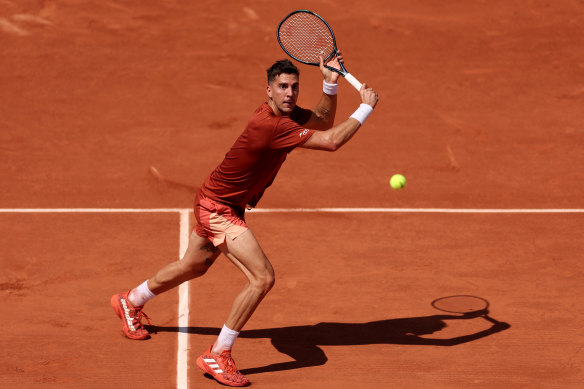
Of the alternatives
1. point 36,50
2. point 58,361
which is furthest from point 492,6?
point 58,361

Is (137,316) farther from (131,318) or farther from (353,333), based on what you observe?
(353,333)

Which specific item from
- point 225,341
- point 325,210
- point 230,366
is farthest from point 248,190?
point 325,210

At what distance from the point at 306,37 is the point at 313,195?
3.33 meters

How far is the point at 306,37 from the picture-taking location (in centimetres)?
768

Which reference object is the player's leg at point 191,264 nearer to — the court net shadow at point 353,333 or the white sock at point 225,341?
the court net shadow at point 353,333

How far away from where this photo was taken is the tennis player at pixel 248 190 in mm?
6441

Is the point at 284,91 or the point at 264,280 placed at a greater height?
the point at 284,91

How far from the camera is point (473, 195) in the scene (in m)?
10.8

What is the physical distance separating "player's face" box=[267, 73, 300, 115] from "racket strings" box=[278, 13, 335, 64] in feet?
3.04

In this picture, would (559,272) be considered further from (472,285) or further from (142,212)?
(142,212)

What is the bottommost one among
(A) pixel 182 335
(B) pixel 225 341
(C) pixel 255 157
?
(A) pixel 182 335

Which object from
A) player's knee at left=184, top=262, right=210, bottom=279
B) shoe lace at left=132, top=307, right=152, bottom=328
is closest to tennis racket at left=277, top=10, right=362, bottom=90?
player's knee at left=184, top=262, right=210, bottom=279

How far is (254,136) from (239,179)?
1.25ft

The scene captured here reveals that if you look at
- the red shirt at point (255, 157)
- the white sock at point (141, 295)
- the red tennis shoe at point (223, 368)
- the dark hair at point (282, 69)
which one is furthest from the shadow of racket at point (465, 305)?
the dark hair at point (282, 69)
